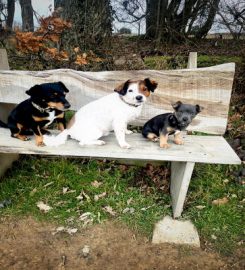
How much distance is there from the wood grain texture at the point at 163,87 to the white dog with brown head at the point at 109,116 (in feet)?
1.56

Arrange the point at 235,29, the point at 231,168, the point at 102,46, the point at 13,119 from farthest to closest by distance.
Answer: the point at 235,29 < the point at 102,46 < the point at 231,168 < the point at 13,119

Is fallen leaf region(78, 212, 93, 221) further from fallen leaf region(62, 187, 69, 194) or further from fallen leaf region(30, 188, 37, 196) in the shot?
fallen leaf region(30, 188, 37, 196)

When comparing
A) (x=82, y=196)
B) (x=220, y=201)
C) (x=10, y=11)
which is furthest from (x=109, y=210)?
(x=10, y=11)

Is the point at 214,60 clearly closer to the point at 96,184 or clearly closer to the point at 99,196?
the point at 96,184

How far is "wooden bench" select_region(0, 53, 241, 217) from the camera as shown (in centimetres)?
286

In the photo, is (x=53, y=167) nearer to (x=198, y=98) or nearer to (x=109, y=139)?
(x=109, y=139)

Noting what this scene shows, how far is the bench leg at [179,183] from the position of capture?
2.93 meters

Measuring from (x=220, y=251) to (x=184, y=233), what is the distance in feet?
1.11

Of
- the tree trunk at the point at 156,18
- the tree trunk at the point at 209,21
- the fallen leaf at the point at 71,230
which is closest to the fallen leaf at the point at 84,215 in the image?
the fallen leaf at the point at 71,230

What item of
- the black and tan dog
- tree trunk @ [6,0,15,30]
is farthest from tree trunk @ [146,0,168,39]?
the black and tan dog

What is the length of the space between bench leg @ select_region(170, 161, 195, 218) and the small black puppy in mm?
257

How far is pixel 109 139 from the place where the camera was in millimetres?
3213

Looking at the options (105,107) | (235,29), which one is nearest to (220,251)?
(105,107)

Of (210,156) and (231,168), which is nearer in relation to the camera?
(210,156)
